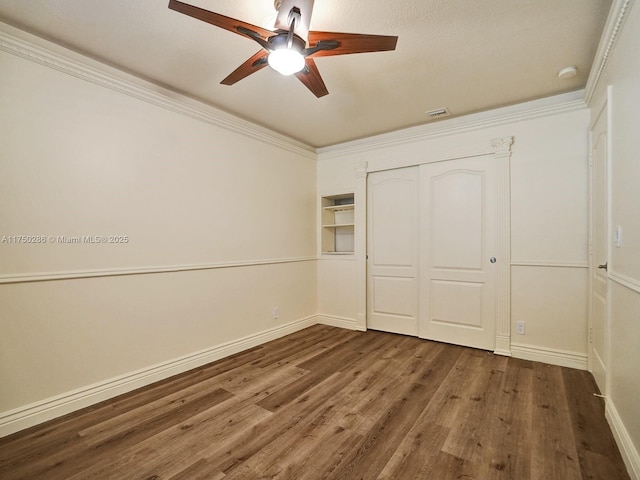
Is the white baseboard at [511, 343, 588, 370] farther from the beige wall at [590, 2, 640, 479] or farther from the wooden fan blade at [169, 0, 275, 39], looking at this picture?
the wooden fan blade at [169, 0, 275, 39]

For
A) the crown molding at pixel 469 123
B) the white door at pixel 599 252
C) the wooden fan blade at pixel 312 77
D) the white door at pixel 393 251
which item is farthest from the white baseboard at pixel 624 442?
the wooden fan blade at pixel 312 77

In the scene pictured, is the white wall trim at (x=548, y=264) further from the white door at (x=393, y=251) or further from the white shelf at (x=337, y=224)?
the white shelf at (x=337, y=224)

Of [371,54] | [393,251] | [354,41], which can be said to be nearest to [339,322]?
[393,251]

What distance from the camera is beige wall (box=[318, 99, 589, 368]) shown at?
2879 millimetres

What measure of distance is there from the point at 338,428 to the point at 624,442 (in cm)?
156

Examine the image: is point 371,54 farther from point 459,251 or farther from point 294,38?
point 459,251

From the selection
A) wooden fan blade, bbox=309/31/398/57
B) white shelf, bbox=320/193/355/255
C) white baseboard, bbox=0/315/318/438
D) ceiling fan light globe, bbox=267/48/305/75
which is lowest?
white baseboard, bbox=0/315/318/438

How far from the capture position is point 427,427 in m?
2.01

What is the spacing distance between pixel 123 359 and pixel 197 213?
4.57 feet

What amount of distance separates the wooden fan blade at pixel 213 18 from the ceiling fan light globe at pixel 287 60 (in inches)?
4.0

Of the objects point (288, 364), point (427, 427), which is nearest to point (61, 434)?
point (288, 364)

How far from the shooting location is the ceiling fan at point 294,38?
1.58 metres

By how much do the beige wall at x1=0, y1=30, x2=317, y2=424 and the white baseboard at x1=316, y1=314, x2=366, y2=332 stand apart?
1004mm

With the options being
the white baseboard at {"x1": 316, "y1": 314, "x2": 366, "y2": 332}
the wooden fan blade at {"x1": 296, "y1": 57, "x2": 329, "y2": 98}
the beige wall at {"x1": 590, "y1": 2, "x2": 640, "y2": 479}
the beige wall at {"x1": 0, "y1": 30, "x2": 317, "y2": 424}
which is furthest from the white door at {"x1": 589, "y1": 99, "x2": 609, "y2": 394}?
the beige wall at {"x1": 0, "y1": 30, "x2": 317, "y2": 424}
